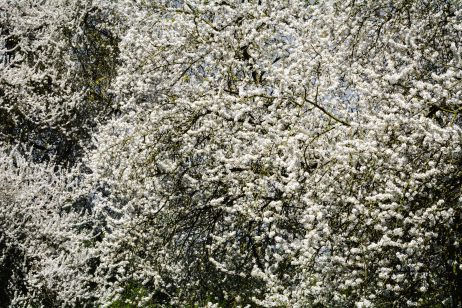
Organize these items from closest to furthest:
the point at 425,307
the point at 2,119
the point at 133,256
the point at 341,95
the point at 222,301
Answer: the point at 425,307 → the point at 341,95 → the point at 133,256 → the point at 222,301 → the point at 2,119

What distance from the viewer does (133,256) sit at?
6879 millimetres

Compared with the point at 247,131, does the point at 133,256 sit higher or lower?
lower

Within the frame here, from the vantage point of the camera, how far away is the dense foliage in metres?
3.95

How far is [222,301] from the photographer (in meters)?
7.35

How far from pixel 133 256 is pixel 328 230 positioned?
3.50 m

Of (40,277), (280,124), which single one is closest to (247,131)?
(280,124)

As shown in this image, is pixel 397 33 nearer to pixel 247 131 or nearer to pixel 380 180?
pixel 247 131

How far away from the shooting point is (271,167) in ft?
16.9

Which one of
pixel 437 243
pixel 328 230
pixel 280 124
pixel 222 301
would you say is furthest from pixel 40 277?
pixel 437 243

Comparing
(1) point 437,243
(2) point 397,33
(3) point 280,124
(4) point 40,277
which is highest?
(2) point 397,33

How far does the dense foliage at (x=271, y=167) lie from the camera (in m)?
3.95

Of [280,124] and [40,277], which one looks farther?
[40,277]

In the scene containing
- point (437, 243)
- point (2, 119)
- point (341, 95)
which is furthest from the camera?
point (2, 119)

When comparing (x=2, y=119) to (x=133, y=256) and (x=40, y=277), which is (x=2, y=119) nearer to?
(x=40, y=277)
